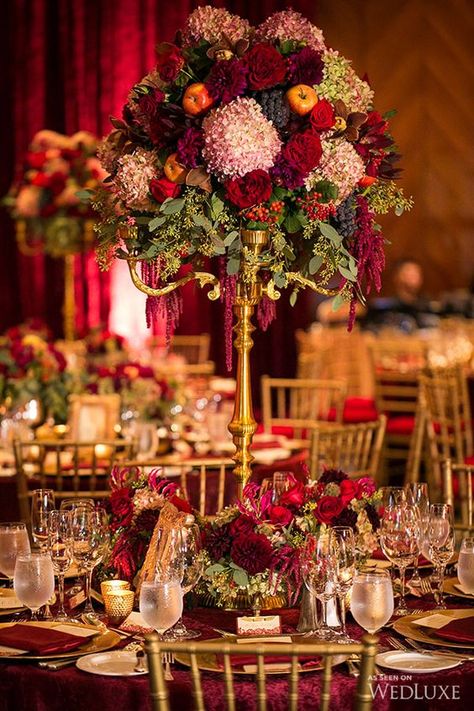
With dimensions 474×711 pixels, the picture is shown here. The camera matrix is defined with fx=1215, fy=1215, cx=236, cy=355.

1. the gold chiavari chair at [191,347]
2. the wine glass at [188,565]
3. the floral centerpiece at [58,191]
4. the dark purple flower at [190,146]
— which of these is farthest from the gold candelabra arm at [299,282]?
the gold chiavari chair at [191,347]

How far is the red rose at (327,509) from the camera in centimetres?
264

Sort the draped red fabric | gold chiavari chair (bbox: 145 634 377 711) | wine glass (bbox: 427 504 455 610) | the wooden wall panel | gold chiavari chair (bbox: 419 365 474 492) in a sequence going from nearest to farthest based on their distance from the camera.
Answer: gold chiavari chair (bbox: 145 634 377 711), wine glass (bbox: 427 504 455 610), gold chiavari chair (bbox: 419 365 474 492), the draped red fabric, the wooden wall panel

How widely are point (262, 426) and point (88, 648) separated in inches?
156

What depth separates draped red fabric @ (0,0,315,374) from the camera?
31.5 feet

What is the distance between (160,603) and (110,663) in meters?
0.15

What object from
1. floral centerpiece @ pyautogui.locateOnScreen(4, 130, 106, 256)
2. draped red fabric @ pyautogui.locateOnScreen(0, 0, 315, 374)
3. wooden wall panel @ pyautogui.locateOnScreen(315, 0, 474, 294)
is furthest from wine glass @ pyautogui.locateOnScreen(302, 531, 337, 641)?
wooden wall panel @ pyautogui.locateOnScreen(315, 0, 474, 294)

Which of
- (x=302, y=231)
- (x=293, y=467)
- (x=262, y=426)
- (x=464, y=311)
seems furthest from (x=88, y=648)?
(x=464, y=311)

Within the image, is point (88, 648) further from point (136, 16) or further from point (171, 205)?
point (136, 16)

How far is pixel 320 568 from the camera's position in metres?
2.35

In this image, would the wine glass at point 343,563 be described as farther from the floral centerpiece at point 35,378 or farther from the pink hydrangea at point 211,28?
the floral centerpiece at point 35,378

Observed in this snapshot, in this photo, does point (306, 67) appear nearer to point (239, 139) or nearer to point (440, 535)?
point (239, 139)

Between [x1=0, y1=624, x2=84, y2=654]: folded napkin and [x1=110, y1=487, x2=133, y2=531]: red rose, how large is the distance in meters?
0.37

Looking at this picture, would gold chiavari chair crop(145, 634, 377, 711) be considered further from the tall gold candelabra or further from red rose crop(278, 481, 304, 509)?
the tall gold candelabra

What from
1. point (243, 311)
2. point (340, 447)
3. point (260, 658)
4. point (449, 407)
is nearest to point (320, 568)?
point (260, 658)
